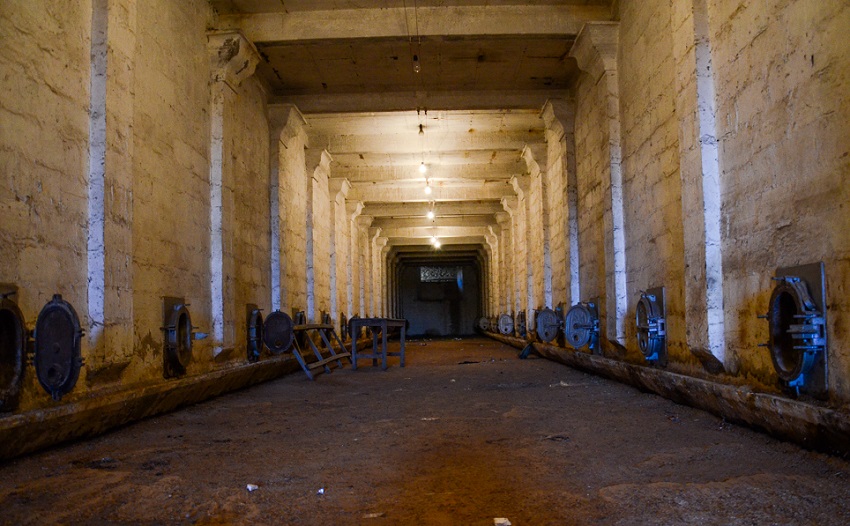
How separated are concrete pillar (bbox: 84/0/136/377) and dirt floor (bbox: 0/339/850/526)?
80 centimetres

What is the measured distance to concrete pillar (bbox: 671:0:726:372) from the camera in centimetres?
583

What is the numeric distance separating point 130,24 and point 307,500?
5.02 meters

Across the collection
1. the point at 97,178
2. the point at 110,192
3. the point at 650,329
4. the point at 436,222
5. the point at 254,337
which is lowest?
the point at 254,337

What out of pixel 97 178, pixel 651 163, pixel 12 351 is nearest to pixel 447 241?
pixel 651 163

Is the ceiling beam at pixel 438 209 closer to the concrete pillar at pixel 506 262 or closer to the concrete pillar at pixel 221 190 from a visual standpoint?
the concrete pillar at pixel 506 262

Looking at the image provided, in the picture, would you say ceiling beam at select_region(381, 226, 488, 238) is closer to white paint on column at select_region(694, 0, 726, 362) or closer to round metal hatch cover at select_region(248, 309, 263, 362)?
round metal hatch cover at select_region(248, 309, 263, 362)

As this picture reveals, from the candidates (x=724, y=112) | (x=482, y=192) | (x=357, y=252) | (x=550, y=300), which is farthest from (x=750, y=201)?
(x=357, y=252)

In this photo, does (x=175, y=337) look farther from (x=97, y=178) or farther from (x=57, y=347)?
(x=57, y=347)

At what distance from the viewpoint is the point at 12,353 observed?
4551mm

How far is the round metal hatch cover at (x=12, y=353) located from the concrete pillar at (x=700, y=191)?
209 inches

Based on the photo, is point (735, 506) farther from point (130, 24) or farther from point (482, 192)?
point (482, 192)

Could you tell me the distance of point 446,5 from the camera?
31.2 feet

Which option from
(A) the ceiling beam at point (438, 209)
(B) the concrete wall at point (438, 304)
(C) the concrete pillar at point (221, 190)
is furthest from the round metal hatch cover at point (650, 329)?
(B) the concrete wall at point (438, 304)

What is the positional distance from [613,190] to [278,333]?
5.52m
